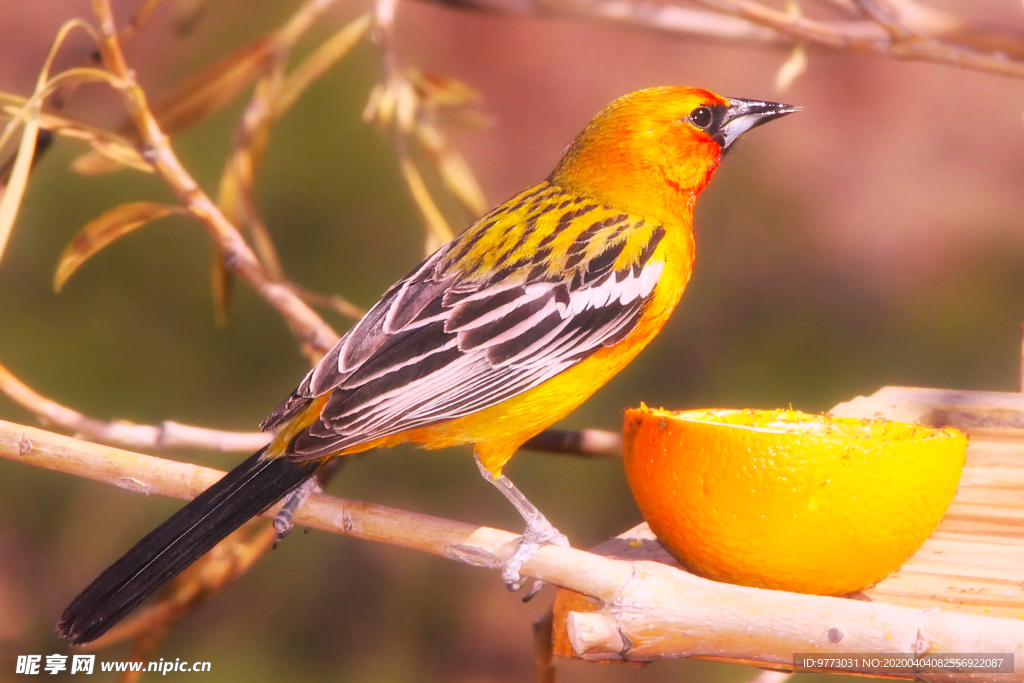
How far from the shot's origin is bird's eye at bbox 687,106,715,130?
1520 millimetres

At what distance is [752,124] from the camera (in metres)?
1.53

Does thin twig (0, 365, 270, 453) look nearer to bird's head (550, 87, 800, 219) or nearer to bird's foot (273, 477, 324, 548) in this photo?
bird's foot (273, 477, 324, 548)

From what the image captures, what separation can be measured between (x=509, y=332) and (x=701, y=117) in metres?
0.48

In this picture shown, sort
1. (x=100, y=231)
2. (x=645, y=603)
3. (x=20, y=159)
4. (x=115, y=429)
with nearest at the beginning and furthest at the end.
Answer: (x=645, y=603) < (x=20, y=159) < (x=115, y=429) < (x=100, y=231)

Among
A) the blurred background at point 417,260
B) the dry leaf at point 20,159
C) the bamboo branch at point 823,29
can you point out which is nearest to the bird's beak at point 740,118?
the bamboo branch at point 823,29

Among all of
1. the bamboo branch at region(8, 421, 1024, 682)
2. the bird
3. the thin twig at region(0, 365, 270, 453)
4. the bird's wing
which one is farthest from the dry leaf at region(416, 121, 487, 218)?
the bamboo branch at region(8, 421, 1024, 682)

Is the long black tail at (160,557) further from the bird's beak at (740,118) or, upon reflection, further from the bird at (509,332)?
the bird's beak at (740,118)

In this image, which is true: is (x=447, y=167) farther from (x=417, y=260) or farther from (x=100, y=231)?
(x=417, y=260)

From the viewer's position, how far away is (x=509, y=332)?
1307 mm

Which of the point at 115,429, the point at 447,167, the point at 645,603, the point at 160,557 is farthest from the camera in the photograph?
the point at 447,167

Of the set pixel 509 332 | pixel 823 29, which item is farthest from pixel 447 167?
pixel 823 29

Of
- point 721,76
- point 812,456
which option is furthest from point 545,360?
point 721,76

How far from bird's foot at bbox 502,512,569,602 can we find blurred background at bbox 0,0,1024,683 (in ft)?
2.87

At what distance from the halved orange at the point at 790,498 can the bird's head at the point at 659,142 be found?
0.43 meters
